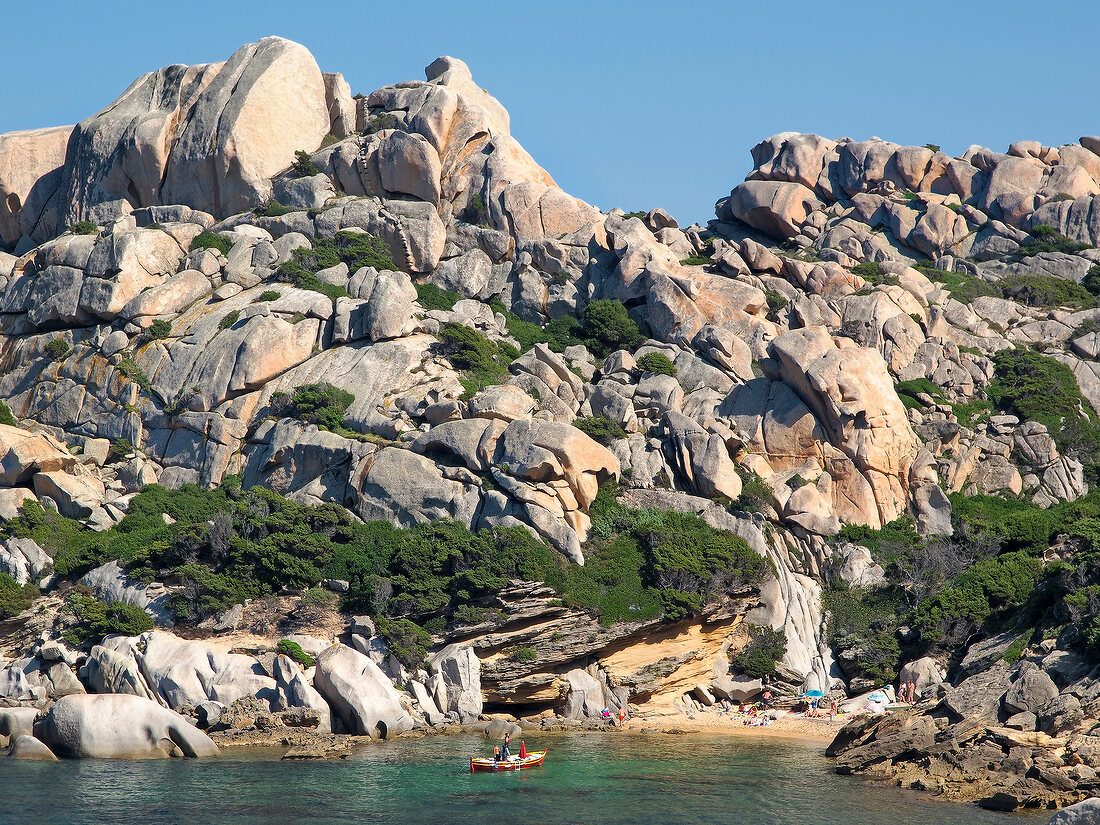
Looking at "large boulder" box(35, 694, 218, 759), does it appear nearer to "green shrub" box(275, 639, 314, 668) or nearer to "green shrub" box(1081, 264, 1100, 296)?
"green shrub" box(275, 639, 314, 668)

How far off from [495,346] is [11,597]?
3261cm

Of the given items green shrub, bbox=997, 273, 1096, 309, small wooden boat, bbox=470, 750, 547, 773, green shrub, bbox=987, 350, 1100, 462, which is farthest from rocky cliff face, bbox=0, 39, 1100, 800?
small wooden boat, bbox=470, 750, 547, 773

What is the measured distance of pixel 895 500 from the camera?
60.3m

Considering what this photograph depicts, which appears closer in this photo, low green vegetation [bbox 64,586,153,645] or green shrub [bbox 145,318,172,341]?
low green vegetation [bbox 64,586,153,645]

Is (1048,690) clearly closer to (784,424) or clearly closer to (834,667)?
(834,667)

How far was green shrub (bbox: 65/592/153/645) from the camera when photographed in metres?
45.9

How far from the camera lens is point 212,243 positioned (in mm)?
70875

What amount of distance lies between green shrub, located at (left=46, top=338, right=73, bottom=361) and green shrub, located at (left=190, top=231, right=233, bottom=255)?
11404 mm

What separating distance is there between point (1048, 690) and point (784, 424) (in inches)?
1010

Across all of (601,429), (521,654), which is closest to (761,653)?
(521,654)

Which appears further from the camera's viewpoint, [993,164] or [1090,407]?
[993,164]

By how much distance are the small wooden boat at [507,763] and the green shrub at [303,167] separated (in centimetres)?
5357

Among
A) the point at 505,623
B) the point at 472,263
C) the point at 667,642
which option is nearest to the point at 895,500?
the point at 667,642

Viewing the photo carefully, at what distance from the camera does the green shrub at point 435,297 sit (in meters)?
71.7
